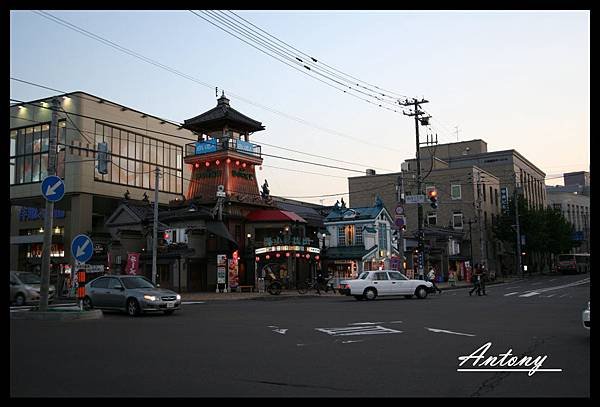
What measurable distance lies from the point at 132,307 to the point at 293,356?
10.8 m

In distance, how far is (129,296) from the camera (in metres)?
19.8

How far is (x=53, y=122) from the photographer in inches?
765

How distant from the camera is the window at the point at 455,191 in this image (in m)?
70.1

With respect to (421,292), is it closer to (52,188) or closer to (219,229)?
(219,229)

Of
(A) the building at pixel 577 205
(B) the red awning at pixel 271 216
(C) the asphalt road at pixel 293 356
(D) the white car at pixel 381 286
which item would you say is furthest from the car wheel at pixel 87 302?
(A) the building at pixel 577 205

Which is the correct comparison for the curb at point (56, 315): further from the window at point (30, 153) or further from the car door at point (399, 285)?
the window at point (30, 153)

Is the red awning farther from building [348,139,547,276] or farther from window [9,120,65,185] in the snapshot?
window [9,120,65,185]

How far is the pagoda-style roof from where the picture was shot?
4972 cm

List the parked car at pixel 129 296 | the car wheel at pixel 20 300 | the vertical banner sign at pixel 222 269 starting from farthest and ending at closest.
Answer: the vertical banner sign at pixel 222 269 → the car wheel at pixel 20 300 → the parked car at pixel 129 296

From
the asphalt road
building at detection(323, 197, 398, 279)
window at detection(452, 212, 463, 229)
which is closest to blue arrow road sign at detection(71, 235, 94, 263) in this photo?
the asphalt road

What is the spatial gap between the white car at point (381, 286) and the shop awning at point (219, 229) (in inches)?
641

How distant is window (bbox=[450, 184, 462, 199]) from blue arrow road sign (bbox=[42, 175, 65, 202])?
59.4 m
